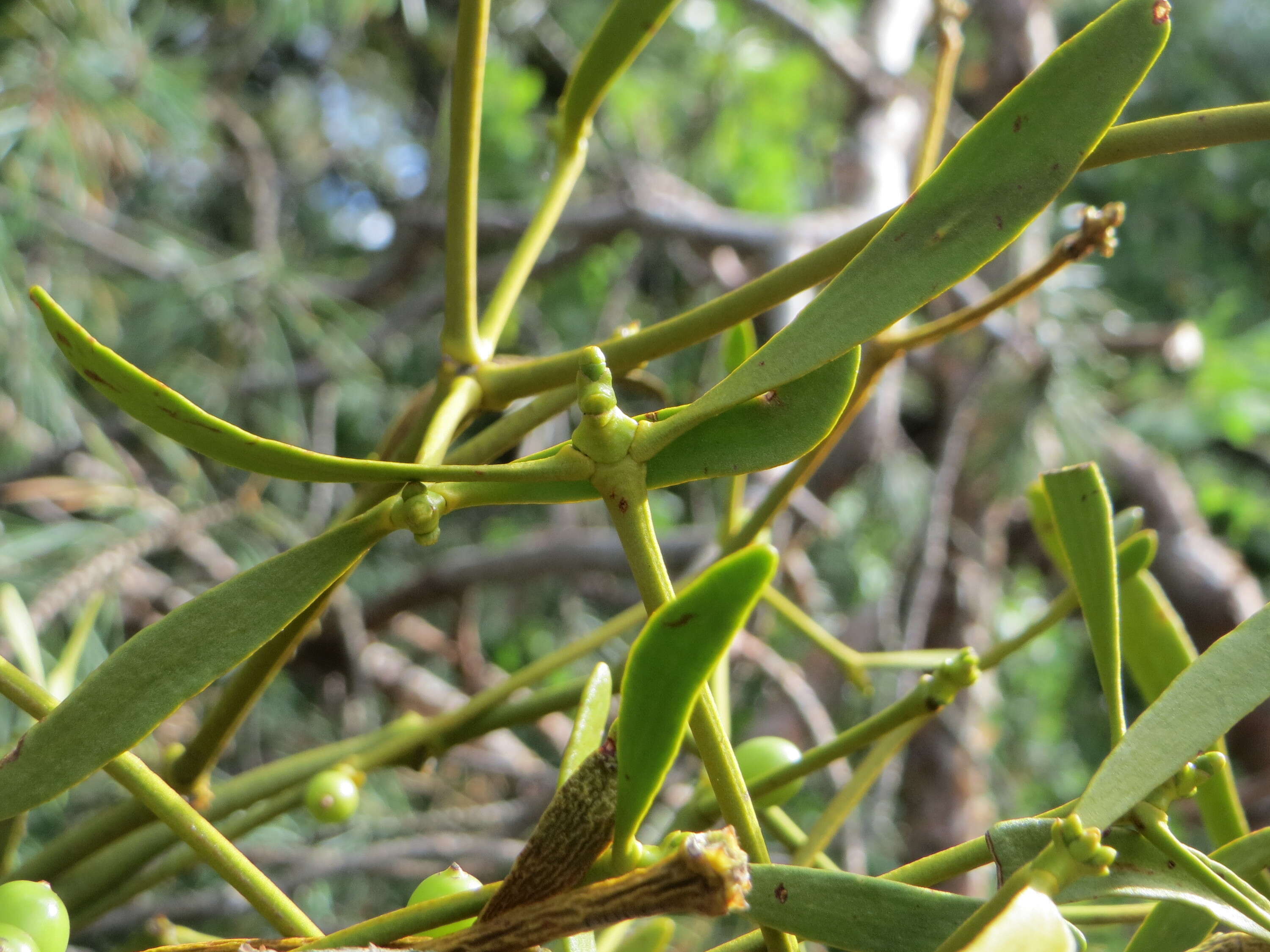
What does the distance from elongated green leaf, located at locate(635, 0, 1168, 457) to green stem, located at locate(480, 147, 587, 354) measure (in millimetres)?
95

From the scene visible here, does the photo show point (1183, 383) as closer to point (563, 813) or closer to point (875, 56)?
point (875, 56)

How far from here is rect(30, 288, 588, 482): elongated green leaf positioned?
0.44 ft

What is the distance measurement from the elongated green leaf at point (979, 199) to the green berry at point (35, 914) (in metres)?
0.13

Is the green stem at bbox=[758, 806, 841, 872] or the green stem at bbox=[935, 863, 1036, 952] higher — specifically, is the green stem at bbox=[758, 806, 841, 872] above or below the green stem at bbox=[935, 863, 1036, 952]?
above

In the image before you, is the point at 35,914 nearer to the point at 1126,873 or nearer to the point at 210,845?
the point at 210,845

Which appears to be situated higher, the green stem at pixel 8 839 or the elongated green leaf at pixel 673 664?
the green stem at pixel 8 839

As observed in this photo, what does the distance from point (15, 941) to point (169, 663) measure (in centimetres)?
6

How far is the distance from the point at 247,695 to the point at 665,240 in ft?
3.08

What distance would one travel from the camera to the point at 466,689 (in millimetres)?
909

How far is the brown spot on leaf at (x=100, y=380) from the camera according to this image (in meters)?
0.14

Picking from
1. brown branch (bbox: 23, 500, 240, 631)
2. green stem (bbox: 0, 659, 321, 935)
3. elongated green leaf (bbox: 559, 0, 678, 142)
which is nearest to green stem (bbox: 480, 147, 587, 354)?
elongated green leaf (bbox: 559, 0, 678, 142)

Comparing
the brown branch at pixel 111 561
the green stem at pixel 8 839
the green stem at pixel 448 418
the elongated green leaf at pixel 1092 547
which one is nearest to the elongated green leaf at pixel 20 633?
the green stem at pixel 8 839

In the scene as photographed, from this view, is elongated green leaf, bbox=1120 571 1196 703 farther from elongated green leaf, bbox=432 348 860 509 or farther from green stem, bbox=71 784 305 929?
green stem, bbox=71 784 305 929

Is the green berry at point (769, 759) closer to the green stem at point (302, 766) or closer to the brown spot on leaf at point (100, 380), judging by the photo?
the green stem at point (302, 766)
